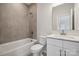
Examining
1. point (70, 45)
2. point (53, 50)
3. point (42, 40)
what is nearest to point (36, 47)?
point (42, 40)

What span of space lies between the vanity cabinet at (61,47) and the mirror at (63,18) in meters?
0.34

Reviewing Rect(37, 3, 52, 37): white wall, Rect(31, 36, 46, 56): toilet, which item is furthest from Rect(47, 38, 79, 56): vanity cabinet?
Rect(37, 3, 52, 37): white wall

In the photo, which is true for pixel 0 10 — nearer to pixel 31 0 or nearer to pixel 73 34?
pixel 31 0

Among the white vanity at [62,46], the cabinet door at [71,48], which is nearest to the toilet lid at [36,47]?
the white vanity at [62,46]

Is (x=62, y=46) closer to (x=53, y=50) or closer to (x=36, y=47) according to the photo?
(x=53, y=50)

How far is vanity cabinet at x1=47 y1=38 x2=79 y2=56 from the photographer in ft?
4.89

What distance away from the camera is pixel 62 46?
1595 mm

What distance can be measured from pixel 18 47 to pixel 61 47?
950mm

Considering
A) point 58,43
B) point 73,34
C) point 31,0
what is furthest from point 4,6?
point 73,34

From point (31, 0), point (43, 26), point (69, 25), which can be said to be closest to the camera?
point (31, 0)

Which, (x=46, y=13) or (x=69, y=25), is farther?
(x=69, y=25)

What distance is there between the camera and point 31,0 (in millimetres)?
1582

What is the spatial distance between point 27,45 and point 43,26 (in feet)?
1.82

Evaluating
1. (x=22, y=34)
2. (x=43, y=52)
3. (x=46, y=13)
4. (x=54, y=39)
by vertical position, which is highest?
(x=46, y=13)
